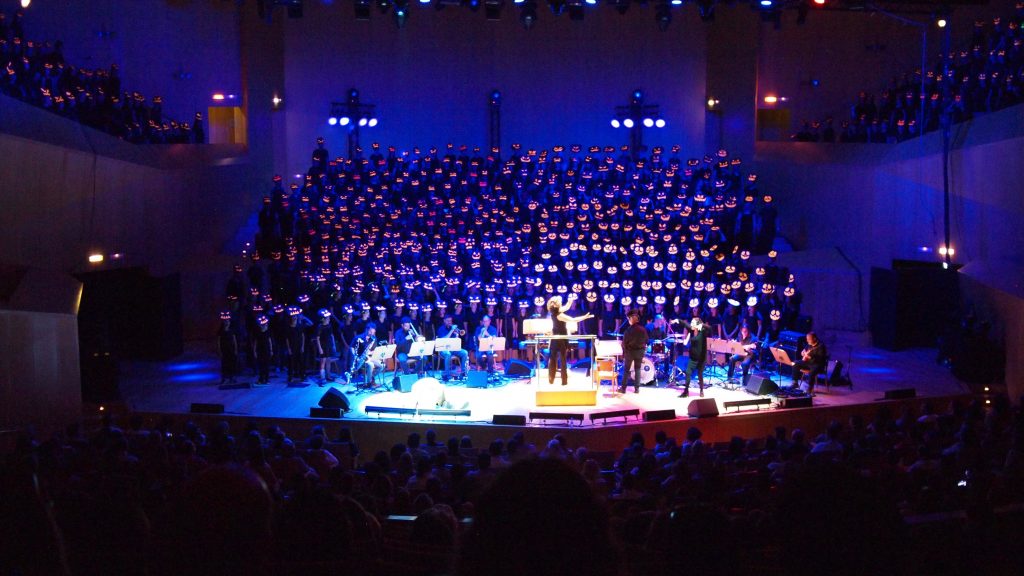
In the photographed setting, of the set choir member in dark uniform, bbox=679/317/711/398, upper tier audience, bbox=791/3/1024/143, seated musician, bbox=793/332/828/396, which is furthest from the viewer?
upper tier audience, bbox=791/3/1024/143

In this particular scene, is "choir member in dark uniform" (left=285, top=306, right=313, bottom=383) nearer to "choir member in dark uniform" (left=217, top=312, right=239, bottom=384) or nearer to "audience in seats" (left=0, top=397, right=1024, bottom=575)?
"choir member in dark uniform" (left=217, top=312, right=239, bottom=384)

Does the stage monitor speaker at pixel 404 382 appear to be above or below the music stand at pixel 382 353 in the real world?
below

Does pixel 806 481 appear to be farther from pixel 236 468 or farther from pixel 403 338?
pixel 403 338

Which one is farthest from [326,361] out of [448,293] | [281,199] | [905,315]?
[905,315]

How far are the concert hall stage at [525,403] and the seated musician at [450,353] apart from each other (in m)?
0.43

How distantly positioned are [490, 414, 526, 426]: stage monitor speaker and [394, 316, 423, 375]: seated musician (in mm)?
3671

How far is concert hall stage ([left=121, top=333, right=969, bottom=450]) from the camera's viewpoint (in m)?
12.1

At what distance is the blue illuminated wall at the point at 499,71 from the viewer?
26.8 metres

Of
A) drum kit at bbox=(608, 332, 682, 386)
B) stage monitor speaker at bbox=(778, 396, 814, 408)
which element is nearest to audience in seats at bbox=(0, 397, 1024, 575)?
stage monitor speaker at bbox=(778, 396, 814, 408)

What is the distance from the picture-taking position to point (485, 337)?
602 inches

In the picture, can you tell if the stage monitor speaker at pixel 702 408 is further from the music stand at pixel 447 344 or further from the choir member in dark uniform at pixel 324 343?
the choir member in dark uniform at pixel 324 343

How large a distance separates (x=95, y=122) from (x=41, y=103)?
5.57 feet

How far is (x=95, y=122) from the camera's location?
698 inches

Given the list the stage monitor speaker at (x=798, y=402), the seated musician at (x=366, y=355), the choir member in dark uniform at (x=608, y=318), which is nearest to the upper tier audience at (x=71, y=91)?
the seated musician at (x=366, y=355)
